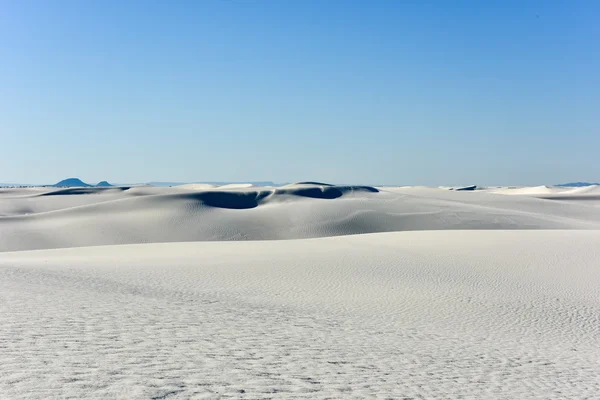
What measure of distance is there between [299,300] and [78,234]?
2763 cm

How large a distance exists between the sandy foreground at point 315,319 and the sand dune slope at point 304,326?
0.04 m

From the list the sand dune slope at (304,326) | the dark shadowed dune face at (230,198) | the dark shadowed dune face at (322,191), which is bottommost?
the sand dune slope at (304,326)

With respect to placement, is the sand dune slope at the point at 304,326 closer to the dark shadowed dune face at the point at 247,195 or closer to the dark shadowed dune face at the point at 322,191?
the dark shadowed dune face at the point at 247,195

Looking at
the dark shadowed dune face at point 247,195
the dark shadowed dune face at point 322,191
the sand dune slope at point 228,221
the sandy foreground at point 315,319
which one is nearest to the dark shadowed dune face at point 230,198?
the dark shadowed dune face at point 247,195

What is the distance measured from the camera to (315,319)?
1123 cm

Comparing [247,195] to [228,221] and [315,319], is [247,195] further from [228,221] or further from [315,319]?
[315,319]

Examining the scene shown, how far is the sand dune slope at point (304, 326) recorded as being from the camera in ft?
20.2

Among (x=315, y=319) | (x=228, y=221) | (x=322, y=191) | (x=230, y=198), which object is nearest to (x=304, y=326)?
(x=315, y=319)

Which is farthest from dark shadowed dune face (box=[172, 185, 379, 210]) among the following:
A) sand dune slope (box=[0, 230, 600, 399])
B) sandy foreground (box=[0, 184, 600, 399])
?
sand dune slope (box=[0, 230, 600, 399])

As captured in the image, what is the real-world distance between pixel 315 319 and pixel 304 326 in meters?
1.07

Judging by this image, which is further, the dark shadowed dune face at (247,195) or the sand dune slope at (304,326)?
the dark shadowed dune face at (247,195)

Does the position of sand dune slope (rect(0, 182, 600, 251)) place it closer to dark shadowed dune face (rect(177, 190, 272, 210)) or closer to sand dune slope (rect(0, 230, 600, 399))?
dark shadowed dune face (rect(177, 190, 272, 210))

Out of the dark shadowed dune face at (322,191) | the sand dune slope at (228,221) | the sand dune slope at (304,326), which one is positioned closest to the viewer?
the sand dune slope at (304,326)

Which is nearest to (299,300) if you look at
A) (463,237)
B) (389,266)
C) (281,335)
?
(281,335)
